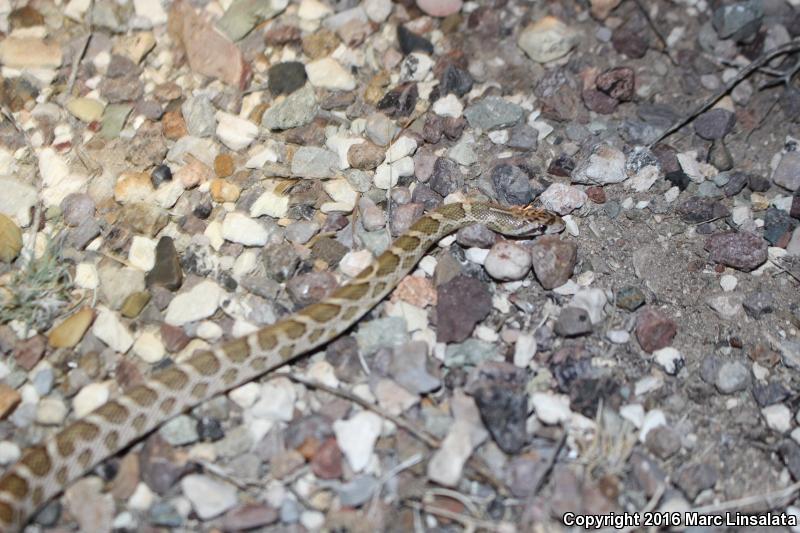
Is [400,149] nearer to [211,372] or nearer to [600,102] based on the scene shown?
[600,102]

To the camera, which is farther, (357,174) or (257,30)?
(257,30)

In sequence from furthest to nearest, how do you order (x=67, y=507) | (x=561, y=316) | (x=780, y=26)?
(x=780, y=26)
(x=561, y=316)
(x=67, y=507)

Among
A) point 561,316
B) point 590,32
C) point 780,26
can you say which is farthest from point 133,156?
point 780,26

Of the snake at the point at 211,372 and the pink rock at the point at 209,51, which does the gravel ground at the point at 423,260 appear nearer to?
the pink rock at the point at 209,51

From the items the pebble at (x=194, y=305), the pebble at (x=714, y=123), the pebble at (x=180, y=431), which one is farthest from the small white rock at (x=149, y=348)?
the pebble at (x=714, y=123)

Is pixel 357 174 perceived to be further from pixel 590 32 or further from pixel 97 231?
pixel 590 32
